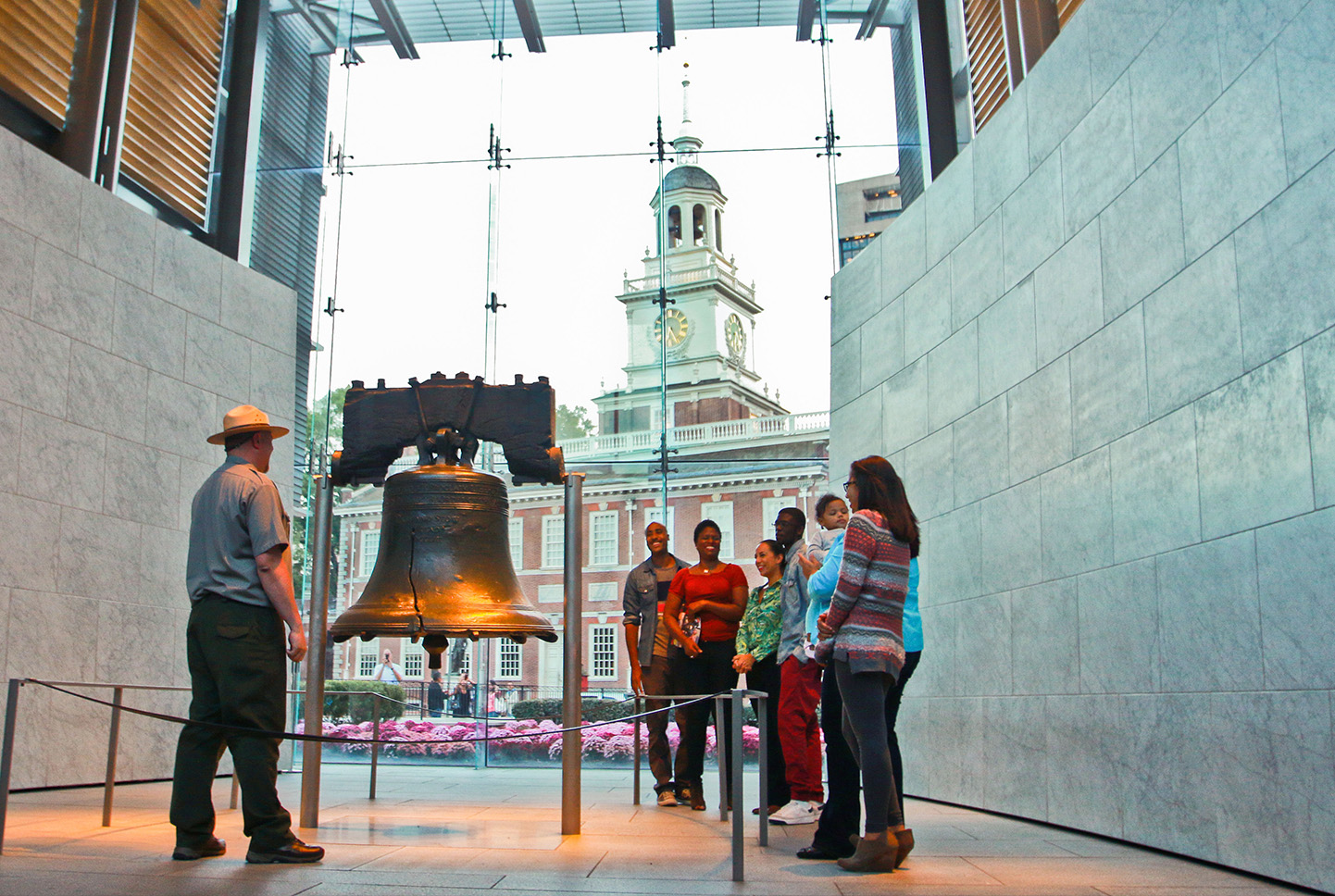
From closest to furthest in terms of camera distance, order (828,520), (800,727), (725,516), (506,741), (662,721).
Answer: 1. (828,520)
2. (800,727)
3. (662,721)
4. (506,741)
5. (725,516)

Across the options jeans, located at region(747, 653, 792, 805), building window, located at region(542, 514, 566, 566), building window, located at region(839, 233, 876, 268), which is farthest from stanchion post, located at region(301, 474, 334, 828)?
building window, located at region(839, 233, 876, 268)

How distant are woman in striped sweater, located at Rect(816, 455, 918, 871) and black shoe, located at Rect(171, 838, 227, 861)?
1902 millimetres

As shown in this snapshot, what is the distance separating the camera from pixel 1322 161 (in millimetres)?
3061

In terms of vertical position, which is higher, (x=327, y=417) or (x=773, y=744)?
(x=327, y=417)

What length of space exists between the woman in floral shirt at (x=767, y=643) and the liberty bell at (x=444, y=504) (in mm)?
1047

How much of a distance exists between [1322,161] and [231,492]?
327 centimetres

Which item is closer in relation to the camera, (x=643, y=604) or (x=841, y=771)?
(x=841, y=771)

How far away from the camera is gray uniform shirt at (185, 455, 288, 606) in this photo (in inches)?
136

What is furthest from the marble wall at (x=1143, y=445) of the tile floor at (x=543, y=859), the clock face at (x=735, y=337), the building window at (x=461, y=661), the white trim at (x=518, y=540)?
the white trim at (x=518, y=540)

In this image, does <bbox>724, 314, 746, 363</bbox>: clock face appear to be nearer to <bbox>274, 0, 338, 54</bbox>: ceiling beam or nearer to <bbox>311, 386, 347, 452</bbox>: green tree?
<bbox>311, 386, 347, 452</bbox>: green tree

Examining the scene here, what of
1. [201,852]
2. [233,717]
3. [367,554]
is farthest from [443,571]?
[367,554]

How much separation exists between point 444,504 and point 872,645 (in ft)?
5.38

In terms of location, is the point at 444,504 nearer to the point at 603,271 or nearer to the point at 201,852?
the point at 201,852

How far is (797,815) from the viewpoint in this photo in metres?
4.72
